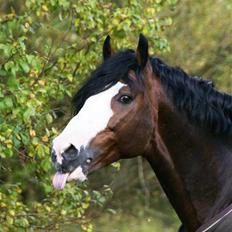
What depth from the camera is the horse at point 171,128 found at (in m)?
4.96

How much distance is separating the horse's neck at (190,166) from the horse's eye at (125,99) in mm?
198

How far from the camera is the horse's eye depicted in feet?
16.3

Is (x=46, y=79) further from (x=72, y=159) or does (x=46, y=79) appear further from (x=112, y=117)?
(x=72, y=159)

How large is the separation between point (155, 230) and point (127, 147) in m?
9.53

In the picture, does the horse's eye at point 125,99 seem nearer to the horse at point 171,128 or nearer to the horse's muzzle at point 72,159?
the horse at point 171,128

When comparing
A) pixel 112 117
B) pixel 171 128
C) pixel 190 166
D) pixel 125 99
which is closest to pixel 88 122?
pixel 112 117

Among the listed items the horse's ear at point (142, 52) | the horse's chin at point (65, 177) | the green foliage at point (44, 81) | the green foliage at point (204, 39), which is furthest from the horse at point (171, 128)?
the green foliage at point (204, 39)

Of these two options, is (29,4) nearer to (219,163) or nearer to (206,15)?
(219,163)

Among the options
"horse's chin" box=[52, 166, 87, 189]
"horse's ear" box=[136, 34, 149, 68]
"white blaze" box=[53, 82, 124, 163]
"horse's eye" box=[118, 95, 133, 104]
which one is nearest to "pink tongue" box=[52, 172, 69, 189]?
"horse's chin" box=[52, 166, 87, 189]

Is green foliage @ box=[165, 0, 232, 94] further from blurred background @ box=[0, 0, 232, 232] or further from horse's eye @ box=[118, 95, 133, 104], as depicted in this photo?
horse's eye @ box=[118, 95, 133, 104]

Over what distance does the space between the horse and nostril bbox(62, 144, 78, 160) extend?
0.58ft

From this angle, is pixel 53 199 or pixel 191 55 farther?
pixel 191 55

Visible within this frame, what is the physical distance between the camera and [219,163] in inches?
201

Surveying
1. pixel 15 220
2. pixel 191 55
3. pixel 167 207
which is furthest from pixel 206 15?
pixel 15 220
